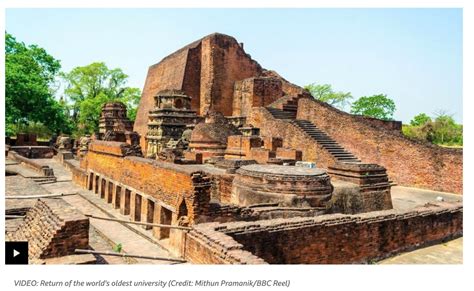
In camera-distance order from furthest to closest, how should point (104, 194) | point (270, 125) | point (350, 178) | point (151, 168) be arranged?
1. point (270, 125)
2. point (104, 194)
3. point (350, 178)
4. point (151, 168)

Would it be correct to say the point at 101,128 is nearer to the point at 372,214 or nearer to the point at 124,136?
the point at 124,136

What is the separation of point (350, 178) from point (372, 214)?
4127 millimetres

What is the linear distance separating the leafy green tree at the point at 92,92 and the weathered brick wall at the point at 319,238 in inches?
1392

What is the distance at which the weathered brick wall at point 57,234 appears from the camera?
4.70 m

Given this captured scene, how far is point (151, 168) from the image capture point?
10.5 metres

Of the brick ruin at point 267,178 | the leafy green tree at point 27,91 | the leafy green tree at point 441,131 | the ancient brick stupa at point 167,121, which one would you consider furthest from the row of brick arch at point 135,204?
the leafy green tree at point 441,131

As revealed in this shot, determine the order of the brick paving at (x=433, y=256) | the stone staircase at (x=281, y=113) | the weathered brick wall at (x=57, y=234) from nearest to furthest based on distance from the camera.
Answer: the weathered brick wall at (x=57, y=234) → the brick paving at (x=433, y=256) → the stone staircase at (x=281, y=113)

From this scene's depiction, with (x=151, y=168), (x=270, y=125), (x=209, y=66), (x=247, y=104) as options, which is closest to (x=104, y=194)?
(x=151, y=168)

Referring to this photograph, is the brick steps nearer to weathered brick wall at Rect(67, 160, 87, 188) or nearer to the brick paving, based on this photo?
the brick paving

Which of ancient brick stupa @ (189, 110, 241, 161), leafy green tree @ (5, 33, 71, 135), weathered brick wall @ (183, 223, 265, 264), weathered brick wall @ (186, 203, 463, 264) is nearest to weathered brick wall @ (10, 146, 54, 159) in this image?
leafy green tree @ (5, 33, 71, 135)

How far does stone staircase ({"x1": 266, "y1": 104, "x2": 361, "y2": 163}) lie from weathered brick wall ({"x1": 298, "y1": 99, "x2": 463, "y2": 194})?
0.32 meters

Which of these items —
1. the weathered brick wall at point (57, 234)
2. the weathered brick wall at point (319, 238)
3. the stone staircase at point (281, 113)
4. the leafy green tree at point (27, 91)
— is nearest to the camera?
the weathered brick wall at point (57, 234)

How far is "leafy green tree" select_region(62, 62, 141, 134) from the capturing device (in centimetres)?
3859

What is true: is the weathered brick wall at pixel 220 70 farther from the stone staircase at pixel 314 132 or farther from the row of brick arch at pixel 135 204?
the row of brick arch at pixel 135 204
